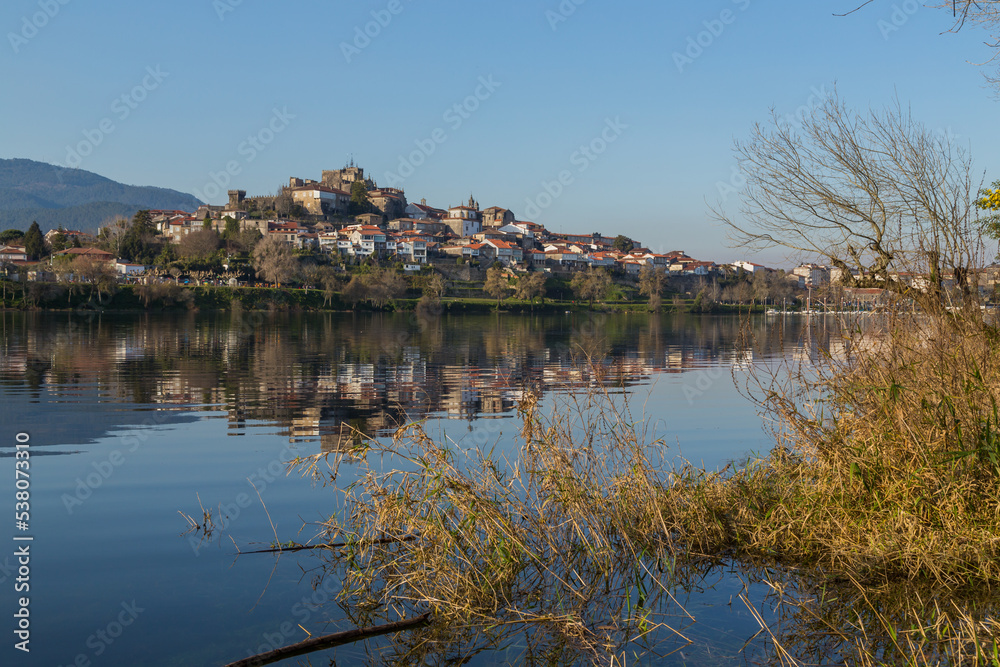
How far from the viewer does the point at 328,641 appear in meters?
5.21

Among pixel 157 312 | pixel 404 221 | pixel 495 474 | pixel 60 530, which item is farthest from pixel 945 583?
pixel 404 221

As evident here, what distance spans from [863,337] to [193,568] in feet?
22.8

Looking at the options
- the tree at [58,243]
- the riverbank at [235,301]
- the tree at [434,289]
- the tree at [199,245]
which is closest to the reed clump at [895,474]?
the riverbank at [235,301]

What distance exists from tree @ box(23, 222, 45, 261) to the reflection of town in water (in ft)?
235

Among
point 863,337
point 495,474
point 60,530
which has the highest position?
point 863,337

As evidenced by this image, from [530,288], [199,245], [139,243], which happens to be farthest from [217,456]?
[139,243]

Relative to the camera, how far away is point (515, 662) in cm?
514

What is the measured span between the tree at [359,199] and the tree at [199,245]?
50248 millimetres

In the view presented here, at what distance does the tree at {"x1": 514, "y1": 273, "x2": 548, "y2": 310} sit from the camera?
108669 mm

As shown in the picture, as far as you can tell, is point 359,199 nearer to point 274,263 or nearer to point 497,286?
point 497,286

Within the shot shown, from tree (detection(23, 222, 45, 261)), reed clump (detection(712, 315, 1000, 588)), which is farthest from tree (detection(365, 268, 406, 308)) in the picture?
reed clump (detection(712, 315, 1000, 588))

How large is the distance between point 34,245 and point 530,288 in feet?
227

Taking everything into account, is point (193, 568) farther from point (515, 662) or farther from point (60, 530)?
point (515, 662)

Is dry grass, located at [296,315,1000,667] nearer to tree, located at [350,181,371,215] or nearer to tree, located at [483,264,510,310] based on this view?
tree, located at [483,264,510,310]
